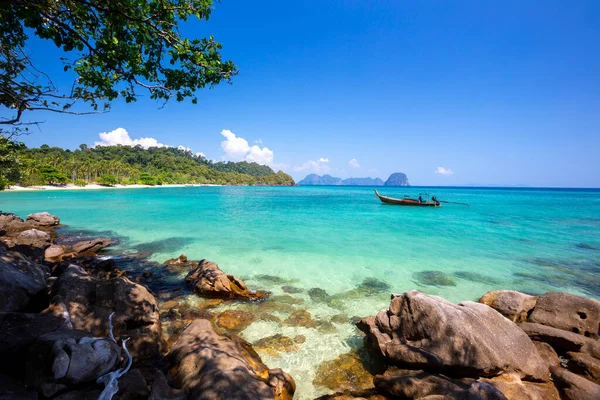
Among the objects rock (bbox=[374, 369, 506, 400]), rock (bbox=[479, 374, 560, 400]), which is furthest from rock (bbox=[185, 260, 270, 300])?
rock (bbox=[479, 374, 560, 400])

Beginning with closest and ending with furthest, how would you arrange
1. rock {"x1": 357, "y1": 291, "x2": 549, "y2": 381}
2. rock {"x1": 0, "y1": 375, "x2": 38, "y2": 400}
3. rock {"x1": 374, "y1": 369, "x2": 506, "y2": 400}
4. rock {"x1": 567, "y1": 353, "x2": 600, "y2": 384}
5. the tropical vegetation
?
rock {"x1": 0, "y1": 375, "x2": 38, "y2": 400} < rock {"x1": 374, "y1": 369, "x2": 506, "y2": 400} < rock {"x1": 357, "y1": 291, "x2": 549, "y2": 381} < rock {"x1": 567, "y1": 353, "x2": 600, "y2": 384} < the tropical vegetation

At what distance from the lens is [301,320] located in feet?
23.7

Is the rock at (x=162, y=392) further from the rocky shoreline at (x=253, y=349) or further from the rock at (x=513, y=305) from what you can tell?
the rock at (x=513, y=305)

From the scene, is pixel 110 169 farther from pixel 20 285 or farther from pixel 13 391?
pixel 13 391

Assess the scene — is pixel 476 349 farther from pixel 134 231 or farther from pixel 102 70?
pixel 134 231

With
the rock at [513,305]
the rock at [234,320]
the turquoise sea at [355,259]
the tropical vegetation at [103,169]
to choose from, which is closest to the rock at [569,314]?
the rock at [513,305]

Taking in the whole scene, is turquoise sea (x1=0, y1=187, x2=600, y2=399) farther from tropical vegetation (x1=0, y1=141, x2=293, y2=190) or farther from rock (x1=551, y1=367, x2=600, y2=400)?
tropical vegetation (x1=0, y1=141, x2=293, y2=190)

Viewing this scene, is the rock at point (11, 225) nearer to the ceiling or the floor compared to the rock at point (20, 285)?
nearer to the floor

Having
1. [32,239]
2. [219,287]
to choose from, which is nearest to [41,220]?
[32,239]

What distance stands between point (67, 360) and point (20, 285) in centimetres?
294

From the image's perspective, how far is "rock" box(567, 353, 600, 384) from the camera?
4.73m

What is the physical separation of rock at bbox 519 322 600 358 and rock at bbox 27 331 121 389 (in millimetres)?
8464

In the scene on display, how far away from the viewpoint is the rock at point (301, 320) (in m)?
7.00

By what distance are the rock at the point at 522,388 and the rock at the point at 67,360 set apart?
606cm
